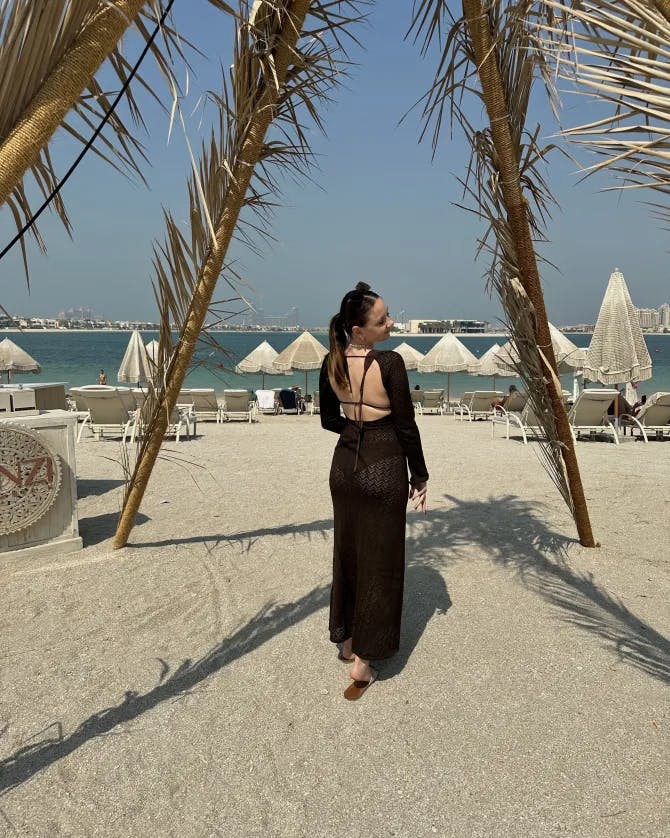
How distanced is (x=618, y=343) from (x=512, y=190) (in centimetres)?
857

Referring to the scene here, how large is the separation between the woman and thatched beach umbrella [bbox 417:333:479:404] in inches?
627

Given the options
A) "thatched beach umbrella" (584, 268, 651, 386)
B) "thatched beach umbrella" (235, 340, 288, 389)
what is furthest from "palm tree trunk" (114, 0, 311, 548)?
"thatched beach umbrella" (235, 340, 288, 389)

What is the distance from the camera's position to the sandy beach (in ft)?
5.96

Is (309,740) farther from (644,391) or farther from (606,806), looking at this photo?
(644,391)

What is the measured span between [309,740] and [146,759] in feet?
1.88

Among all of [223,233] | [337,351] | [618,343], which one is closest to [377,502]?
[337,351]

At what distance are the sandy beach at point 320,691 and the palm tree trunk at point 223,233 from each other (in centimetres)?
80

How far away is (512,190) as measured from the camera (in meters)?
3.69

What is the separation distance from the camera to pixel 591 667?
8.79 ft

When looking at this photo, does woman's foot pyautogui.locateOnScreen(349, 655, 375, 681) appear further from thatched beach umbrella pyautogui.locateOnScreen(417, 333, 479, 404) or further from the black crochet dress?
thatched beach umbrella pyautogui.locateOnScreen(417, 333, 479, 404)

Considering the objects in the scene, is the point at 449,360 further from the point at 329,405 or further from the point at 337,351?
the point at 337,351

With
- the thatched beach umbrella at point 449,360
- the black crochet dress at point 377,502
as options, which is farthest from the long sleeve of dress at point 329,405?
the thatched beach umbrella at point 449,360

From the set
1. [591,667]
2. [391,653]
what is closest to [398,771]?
[391,653]

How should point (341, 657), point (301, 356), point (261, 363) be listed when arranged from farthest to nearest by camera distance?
1. point (261, 363)
2. point (301, 356)
3. point (341, 657)
